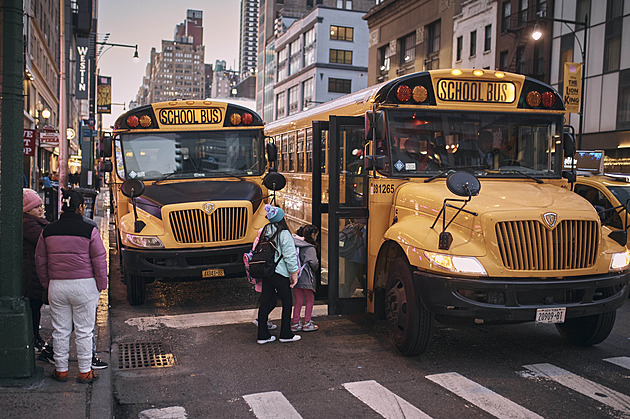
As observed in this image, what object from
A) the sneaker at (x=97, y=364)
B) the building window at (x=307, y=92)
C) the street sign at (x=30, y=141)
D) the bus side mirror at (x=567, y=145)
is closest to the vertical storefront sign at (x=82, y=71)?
the building window at (x=307, y=92)

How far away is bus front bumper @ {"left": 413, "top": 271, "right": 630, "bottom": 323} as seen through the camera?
5773mm

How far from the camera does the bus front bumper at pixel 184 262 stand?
8562mm

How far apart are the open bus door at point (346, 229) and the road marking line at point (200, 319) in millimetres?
1299

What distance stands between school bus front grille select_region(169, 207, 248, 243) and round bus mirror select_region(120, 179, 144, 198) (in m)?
0.70

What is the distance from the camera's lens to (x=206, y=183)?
31.6 ft

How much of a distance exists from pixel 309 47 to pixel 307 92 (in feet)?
16.7

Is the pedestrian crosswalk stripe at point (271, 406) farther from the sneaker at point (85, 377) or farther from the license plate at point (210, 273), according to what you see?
the license plate at point (210, 273)

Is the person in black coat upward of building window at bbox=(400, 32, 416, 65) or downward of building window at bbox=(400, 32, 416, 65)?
downward

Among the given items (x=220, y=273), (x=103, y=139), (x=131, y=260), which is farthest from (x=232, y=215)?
(x=103, y=139)

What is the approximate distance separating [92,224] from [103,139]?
16.8ft

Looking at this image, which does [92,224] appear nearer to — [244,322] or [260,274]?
[260,274]

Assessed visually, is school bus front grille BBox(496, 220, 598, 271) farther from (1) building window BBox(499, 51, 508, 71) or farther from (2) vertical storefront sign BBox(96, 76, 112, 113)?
(2) vertical storefront sign BBox(96, 76, 112, 113)

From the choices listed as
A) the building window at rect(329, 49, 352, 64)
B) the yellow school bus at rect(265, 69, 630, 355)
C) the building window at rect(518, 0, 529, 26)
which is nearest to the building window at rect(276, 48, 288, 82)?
the building window at rect(329, 49, 352, 64)

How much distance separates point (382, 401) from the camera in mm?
5348
